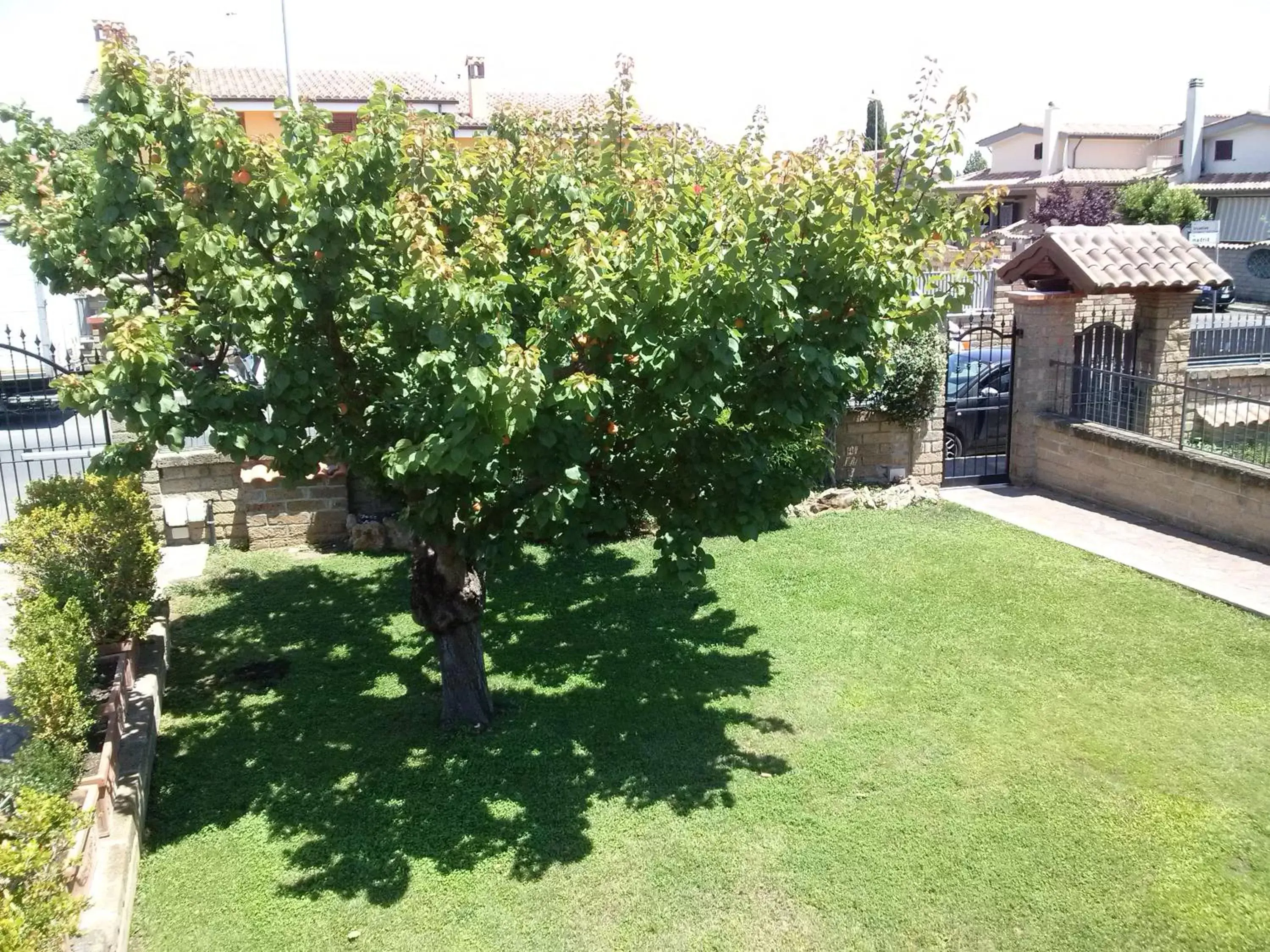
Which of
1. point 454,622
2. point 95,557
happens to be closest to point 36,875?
point 454,622

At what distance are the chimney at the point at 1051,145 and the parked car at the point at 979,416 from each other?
38.0m

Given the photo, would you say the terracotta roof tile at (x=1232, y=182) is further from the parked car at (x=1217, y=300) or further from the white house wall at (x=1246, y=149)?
the parked car at (x=1217, y=300)

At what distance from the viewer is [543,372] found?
511 centimetres

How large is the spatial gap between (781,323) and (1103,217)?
3764cm

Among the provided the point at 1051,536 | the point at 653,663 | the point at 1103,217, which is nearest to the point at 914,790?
the point at 653,663

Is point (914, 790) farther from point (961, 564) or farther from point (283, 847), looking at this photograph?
point (961, 564)

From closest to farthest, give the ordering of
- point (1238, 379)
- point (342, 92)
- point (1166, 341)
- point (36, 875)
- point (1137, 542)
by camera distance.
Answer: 1. point (36, 875)
2. point (1137, 542)
3. point (1166, 341)
4. point (1238, 379)
5. point (342, 92)

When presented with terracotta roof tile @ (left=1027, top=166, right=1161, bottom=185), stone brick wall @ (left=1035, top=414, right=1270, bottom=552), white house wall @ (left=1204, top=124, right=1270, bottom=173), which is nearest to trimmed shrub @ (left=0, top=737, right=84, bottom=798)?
stone brick wall @ (left=1035, top=414, right=1270, bottom=552)

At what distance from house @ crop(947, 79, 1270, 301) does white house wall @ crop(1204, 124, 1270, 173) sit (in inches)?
1.3

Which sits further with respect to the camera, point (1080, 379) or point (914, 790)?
point (1080, 379)

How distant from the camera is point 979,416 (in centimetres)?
1333

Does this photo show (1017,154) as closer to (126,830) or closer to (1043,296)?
(1043,296)

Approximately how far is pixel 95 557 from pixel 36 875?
3.60 m

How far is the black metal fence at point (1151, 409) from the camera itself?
444 inches
